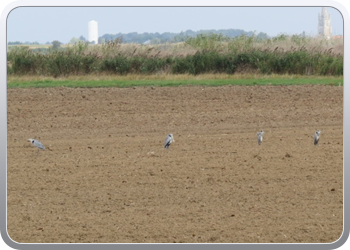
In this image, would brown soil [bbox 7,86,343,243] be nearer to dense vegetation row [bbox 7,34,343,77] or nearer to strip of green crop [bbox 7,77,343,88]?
strip of green crop [bbox 7,77,343,88]

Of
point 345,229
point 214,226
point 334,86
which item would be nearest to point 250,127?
point 334,86

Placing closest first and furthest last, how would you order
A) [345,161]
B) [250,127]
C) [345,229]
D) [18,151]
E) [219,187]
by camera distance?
[345,161], [345,229], [219,187], [18,151], [250,127]

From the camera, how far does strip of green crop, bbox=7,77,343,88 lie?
13633 mm

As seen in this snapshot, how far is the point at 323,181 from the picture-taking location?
23.4ft

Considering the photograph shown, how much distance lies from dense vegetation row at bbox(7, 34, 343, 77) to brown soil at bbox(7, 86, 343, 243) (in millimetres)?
822

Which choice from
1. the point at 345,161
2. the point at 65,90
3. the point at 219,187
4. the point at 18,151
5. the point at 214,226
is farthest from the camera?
the point at 65,90

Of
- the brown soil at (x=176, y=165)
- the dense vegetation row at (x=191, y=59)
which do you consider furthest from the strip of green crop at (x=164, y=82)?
the dense vegetation row at (x=191, y=59)

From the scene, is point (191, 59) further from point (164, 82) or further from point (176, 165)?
point (176, 165)

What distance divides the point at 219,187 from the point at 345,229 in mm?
2611

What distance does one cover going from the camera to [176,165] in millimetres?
8141

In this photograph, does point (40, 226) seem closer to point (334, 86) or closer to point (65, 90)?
point (65, 90)

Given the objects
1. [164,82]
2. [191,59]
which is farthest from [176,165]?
[164,82]

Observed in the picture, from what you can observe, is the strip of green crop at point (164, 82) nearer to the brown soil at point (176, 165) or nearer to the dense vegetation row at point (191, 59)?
the brown soil at point (176, 165)

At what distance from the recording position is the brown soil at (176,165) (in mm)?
5609
